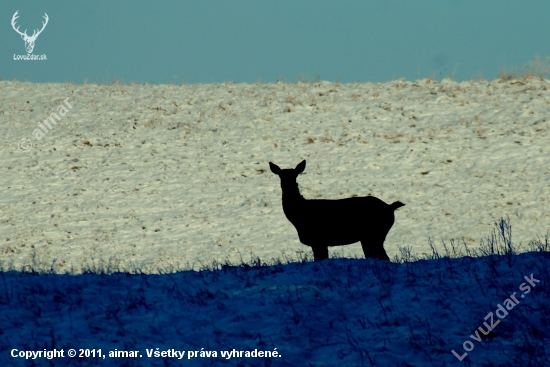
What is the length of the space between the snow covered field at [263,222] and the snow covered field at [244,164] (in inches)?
3.4

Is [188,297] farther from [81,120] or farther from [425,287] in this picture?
[81,120]

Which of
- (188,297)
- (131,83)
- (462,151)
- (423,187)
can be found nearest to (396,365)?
(188,297)

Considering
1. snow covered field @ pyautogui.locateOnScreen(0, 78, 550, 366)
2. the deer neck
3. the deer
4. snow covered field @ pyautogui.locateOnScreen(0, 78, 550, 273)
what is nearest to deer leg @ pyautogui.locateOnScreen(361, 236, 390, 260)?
the deer

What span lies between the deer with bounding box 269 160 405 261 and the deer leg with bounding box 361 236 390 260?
0.06ft

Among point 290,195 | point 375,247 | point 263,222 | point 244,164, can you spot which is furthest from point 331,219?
point 244,164

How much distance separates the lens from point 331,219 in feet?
39.3

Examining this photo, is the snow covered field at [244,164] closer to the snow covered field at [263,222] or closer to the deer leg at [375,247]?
the snow covered field at [263,222]

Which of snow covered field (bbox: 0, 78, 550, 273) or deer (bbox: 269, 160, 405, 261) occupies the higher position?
snow covered field (bbox: 0, 78, 550, 273)

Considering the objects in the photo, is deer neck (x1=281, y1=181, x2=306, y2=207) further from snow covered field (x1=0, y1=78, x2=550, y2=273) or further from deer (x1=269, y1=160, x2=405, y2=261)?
snow covered field (x1=0, y1=78, x2=550, y2=273)

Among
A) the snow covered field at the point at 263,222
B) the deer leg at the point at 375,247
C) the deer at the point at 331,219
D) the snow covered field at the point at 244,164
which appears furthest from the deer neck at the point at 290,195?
the snow covered field at the point at 244,164

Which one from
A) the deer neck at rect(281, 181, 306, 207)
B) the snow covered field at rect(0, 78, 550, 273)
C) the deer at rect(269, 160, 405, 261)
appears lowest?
the deer at rect(269, 160, 405, 261)

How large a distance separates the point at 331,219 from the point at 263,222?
9492 millimetres

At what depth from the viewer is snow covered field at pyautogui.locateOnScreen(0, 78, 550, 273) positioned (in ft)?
66.5

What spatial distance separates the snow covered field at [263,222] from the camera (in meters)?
7.93
